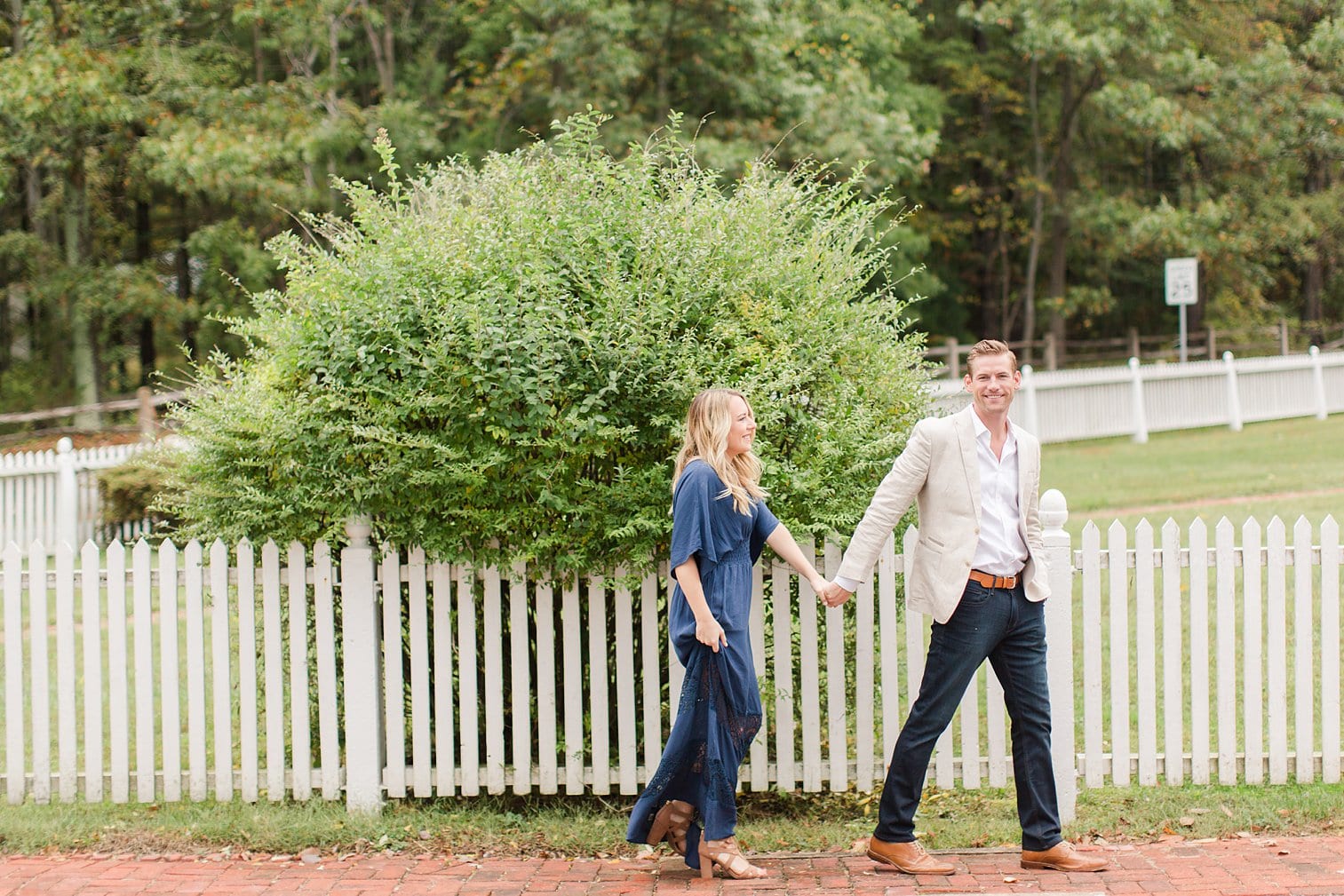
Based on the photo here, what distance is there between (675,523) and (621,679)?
3.85ft

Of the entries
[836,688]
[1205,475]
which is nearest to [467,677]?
[836,688]

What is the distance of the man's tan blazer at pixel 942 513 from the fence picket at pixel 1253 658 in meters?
1.32

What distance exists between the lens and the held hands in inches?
194

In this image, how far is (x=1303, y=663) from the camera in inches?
229

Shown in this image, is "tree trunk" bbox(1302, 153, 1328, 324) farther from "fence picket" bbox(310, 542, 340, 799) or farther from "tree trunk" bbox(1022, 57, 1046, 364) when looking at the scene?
"fence picket" bbox(310, 542, 340, 799)

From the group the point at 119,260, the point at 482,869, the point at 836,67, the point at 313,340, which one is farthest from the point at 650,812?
the point at 119,260

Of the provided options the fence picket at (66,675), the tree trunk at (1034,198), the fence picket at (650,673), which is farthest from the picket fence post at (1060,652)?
the tree trunk at (1034,198)

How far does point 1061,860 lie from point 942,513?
137cm

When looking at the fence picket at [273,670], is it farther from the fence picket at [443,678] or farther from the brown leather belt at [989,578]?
the brown leather belt at [989,578]

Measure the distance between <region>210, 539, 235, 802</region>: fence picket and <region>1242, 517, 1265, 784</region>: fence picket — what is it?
13.6ft

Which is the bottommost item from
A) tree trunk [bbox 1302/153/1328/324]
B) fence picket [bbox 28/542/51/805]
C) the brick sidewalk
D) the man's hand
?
the brick sidewalk

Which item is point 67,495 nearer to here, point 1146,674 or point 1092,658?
point 1092,658

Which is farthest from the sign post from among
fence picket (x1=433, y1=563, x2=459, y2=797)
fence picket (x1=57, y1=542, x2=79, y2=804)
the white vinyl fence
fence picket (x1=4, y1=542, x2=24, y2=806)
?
fence picket (x1=4, y1=542, x2=24, y2=806)

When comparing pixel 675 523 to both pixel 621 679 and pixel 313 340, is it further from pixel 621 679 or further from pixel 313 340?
pixel 313 340
